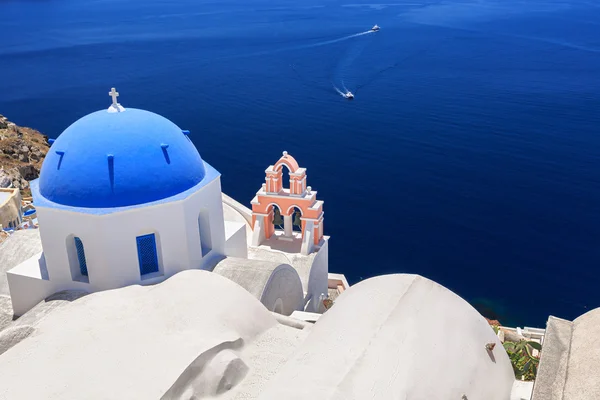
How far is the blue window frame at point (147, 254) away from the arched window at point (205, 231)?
1.17 metres

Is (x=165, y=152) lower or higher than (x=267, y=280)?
higher

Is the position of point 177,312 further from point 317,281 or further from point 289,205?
point 289,205

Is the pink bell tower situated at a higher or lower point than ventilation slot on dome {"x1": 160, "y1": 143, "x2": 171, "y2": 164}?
lower

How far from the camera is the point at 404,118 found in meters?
42.3

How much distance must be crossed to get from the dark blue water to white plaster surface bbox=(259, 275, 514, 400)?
17.2 meters

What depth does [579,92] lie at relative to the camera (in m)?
46.2

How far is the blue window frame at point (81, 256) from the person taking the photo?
11211 millimetres

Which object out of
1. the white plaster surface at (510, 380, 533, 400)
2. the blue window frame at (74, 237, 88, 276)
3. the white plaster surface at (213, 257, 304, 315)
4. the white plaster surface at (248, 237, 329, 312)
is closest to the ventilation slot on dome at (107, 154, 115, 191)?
the blue window frame at (74, 237, 88, 276)

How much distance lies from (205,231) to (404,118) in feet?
106

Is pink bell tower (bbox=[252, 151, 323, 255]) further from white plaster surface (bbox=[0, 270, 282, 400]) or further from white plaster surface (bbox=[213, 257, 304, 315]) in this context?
white plaster surface (bbox=[0, 270, 282, 400])

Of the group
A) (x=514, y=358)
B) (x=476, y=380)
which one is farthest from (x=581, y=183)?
(x=476, y=380)

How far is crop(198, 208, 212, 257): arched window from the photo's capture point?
1207 cm

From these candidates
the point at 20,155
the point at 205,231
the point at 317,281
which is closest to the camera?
the point at 205,231

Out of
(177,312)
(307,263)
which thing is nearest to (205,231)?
(307,263)
